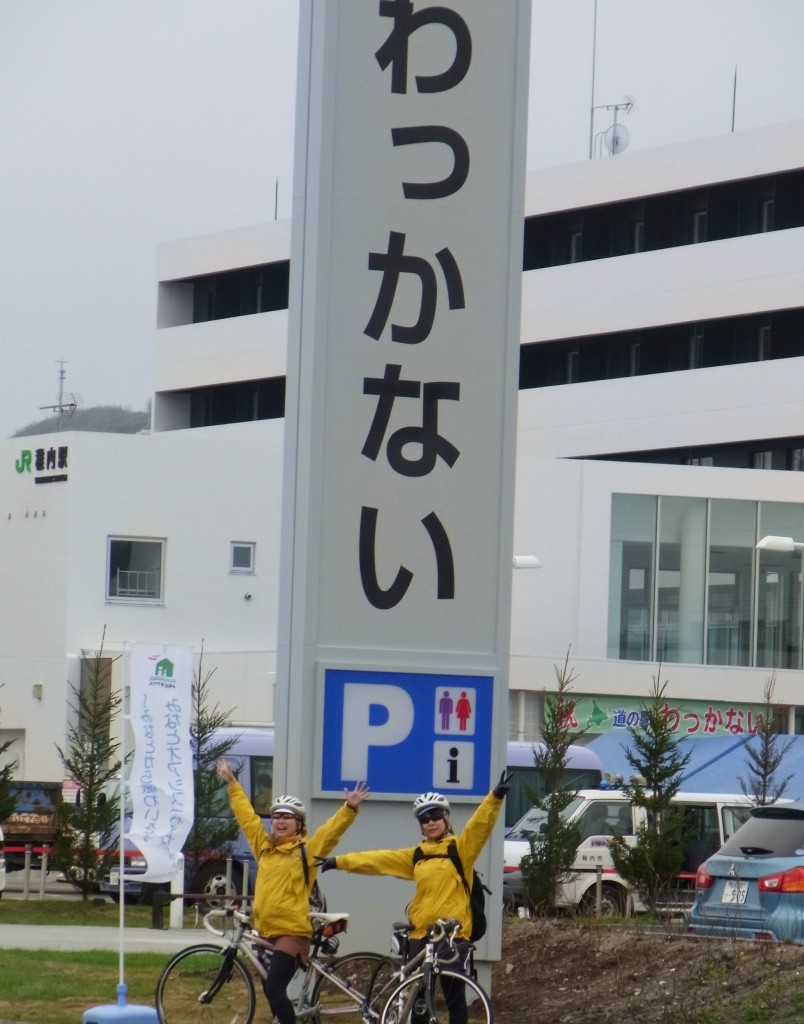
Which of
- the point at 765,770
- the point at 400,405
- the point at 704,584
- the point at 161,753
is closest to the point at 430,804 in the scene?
the point at 400,405

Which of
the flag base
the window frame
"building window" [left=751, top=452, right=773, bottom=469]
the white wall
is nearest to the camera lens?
the flag base

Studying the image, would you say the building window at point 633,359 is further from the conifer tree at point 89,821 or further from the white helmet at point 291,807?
the white helmet at point 291,807

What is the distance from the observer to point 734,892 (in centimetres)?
1562

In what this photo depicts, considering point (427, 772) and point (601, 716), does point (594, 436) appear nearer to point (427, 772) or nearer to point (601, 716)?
point (601, 716)

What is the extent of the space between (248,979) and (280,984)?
0.44 metres

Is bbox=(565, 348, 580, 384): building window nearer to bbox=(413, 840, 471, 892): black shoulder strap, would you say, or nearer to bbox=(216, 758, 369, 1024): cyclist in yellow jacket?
bbox=(413, 840, 471, 892): black shoulder strap

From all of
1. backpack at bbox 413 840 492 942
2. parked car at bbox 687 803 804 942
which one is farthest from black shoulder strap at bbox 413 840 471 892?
parked car at bbox 687 803 804 942

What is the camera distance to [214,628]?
42406 millimetres

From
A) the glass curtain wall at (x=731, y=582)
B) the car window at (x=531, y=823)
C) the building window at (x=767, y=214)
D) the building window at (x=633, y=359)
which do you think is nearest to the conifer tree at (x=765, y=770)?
the car window at (x=531, y=823)

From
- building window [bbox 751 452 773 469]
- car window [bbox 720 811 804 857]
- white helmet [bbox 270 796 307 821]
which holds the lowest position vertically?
car window [bbox 720 811 804 857]

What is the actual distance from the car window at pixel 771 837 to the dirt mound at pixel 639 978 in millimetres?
1089

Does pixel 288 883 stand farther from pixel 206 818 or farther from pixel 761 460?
pixel 761 460

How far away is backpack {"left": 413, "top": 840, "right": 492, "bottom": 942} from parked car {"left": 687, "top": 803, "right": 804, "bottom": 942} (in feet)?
12.5

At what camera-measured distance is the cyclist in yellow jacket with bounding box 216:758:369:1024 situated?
11125mm
